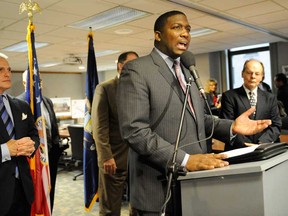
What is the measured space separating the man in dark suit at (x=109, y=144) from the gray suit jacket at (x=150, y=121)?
1.08m

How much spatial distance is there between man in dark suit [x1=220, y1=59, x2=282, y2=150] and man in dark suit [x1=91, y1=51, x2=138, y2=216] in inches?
35.2

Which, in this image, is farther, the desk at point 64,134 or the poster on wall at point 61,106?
the poster on wall at point 61,106

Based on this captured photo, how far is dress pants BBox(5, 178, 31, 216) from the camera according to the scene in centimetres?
201

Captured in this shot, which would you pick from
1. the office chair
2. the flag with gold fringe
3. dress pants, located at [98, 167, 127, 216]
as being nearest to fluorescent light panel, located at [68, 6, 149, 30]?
the office chair

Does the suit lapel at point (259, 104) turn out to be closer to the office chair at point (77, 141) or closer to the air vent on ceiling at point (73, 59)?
the office chair at point (77, 141)

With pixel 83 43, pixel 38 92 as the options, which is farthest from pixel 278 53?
pixel 38 92

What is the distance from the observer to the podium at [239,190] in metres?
1.01

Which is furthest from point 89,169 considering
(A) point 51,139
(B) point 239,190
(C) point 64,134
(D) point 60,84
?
(D) point 60,84

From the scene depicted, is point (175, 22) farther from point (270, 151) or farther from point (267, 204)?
point (267, 204)

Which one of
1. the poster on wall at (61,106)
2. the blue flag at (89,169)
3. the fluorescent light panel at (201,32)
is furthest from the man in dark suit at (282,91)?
the poster on wall at (61,106)

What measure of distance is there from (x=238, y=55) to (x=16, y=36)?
647 cm

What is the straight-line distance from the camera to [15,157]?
2.00 m

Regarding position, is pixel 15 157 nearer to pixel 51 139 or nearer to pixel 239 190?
pixel 51 139

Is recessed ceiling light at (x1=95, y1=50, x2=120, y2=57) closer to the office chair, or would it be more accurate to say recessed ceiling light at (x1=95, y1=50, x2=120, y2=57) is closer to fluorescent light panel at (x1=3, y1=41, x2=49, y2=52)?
fluorescent light panel at (x1=3, y1=41, x2=49, y2=52)
